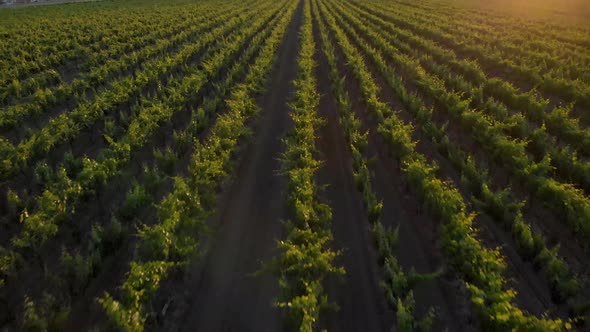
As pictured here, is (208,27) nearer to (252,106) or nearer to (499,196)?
(252,106)

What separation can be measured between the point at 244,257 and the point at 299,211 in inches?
76.0

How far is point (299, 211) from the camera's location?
9.88 m

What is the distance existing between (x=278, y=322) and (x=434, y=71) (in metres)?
18.5

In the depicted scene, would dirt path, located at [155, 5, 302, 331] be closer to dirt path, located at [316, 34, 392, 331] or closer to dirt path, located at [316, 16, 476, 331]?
dirt path, located at [316, 34, 392, 331]

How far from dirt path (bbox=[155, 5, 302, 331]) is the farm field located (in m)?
0.05

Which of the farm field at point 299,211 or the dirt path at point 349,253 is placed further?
the dirt path at point 349,253

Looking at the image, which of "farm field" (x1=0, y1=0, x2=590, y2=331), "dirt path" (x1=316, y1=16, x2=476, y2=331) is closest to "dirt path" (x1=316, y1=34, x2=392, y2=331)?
"farm field" (x1=0, y1=0, x2=590, y2=331)

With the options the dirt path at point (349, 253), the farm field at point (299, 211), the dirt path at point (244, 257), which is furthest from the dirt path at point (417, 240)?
the dirt path at point (244, 257)

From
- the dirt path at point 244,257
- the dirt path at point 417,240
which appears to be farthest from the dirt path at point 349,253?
the dirt path at point 244,257

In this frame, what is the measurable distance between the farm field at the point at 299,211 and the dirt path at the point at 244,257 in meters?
0.05

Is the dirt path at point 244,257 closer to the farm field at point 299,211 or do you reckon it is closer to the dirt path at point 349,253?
the farm field at point 299,211

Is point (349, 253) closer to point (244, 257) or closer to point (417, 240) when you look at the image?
point (417, 240)

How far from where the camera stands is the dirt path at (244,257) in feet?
28.2

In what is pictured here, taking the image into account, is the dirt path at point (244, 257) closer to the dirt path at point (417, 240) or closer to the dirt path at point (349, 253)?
the dirt path at point (349, 253)
